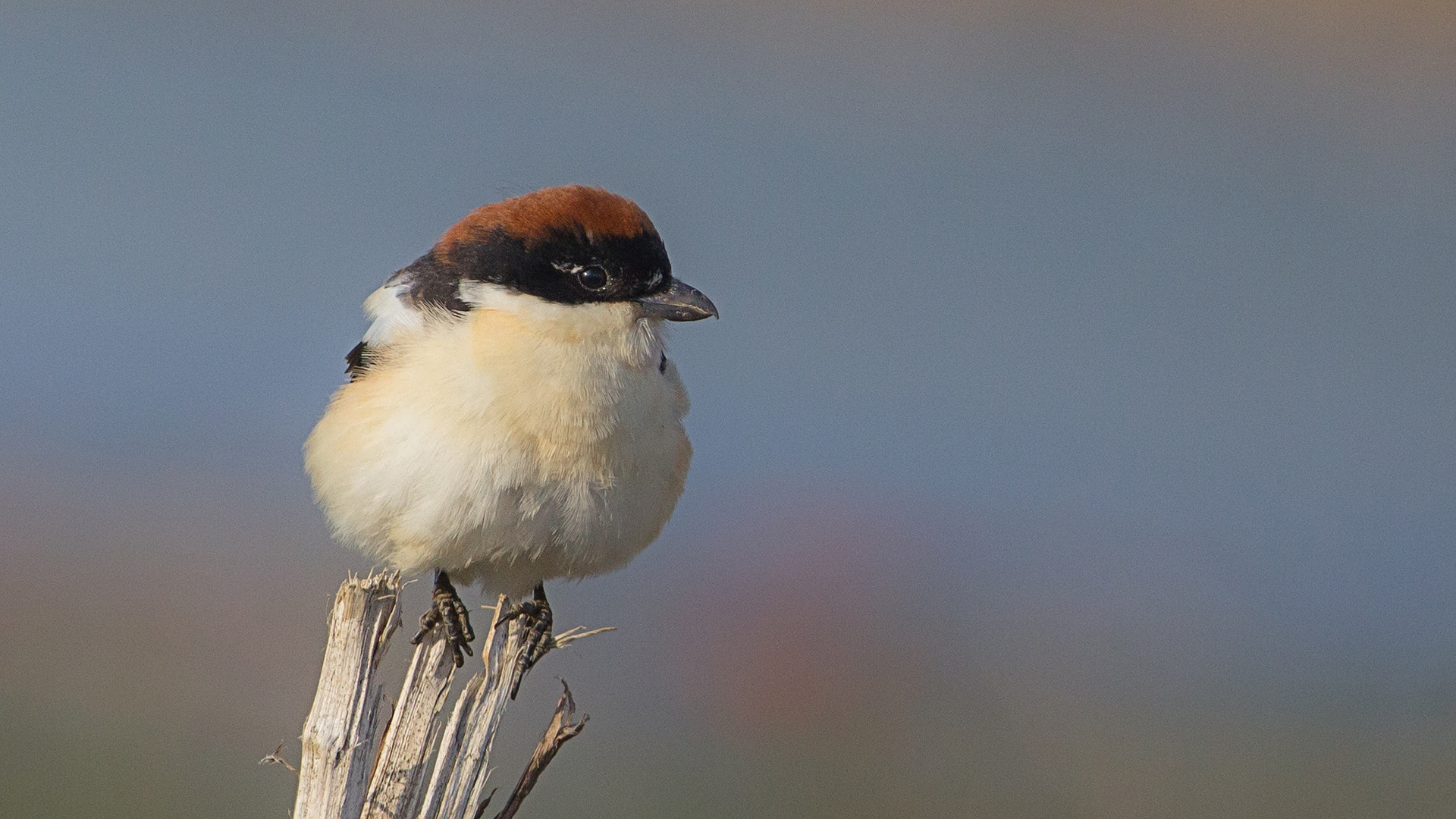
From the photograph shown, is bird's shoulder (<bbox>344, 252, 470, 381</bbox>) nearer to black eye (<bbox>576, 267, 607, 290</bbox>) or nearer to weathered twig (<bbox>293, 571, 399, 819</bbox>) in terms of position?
black eye (<bbox>576, 267, 607, 290</bbox>)

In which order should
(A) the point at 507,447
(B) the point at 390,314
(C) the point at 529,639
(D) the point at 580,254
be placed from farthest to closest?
1. (B) the point at 390,314
2. (D) the point at 580,254
3. (A) the point at 507,447
4. (C) the point at 529,639

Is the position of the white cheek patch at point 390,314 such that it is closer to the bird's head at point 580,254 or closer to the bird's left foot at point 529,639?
the bird's head at point 580,254

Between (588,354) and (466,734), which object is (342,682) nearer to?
(466,734)

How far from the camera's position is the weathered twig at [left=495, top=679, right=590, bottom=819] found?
2.77 meters

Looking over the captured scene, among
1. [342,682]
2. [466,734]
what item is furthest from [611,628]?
[342,682]

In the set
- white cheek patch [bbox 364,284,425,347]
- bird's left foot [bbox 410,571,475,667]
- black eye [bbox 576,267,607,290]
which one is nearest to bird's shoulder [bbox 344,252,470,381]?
white cheek patch [bbox 364,284,425,347]

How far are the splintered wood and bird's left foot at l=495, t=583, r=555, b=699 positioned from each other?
0.29 ft

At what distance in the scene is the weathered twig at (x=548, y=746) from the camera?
9.09 feet

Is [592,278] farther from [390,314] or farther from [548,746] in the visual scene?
[548,746]

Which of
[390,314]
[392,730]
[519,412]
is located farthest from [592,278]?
[392,730]

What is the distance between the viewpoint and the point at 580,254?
11.0 feet

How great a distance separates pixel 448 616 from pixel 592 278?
0.99 meters

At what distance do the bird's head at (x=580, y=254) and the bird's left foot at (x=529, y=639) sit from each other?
0.83m

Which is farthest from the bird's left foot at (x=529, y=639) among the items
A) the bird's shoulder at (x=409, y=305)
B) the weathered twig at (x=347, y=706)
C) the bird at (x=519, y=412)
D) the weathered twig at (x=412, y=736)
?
the bird's shoulder at (x=409, y=305)
